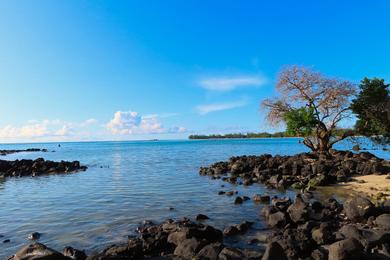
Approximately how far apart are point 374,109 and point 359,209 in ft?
52.8

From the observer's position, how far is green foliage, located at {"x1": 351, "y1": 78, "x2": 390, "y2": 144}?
2455cm

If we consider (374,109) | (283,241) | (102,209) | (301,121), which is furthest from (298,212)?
(301,121)

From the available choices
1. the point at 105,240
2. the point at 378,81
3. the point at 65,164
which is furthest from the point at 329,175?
the point at 65,164

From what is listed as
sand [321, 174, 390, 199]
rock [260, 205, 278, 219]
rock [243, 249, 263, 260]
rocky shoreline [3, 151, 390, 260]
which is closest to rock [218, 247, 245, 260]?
rocky shoreline [3, 151, 390, 260]

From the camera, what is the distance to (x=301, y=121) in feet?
110

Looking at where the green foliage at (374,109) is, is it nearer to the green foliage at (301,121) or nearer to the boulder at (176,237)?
the green foliage at (301,121)

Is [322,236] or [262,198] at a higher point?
[322,236]

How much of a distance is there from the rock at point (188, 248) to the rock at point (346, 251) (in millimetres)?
3411

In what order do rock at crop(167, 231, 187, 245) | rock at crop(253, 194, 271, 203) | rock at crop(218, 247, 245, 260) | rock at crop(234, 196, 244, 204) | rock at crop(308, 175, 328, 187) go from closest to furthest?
rock at crop(218, 247, 245, 260) → rock at crop(167, 231, 187, 245) → rock at crop(234, 196, 244, 204) → rock at crop(253, 194, 271, 203) → rock at crop(308, 175, 328, 187)

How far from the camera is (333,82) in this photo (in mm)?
33594

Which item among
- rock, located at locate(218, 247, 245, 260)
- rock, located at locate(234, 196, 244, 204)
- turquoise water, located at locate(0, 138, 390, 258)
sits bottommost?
turquoise water, located at locate(0, 138, 390, 258)

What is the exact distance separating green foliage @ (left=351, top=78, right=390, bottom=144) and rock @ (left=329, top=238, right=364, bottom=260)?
18296 mm

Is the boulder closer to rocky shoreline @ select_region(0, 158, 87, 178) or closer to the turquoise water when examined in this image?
the turquoise water

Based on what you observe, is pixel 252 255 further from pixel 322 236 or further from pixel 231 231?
pixel 231 231
